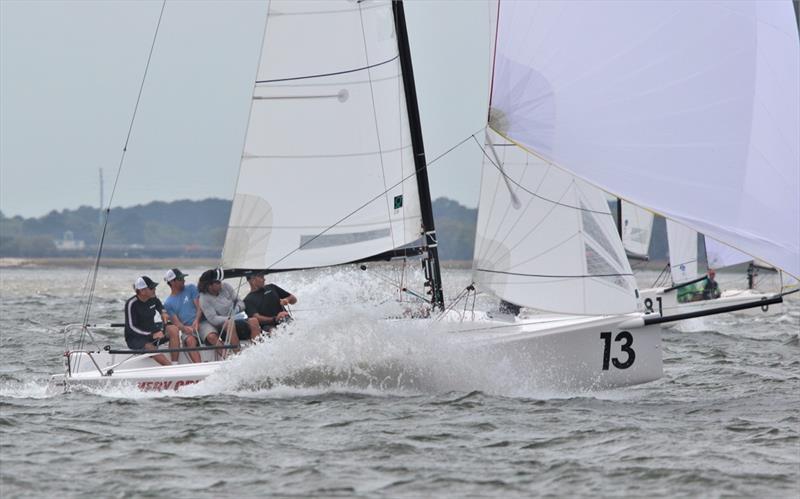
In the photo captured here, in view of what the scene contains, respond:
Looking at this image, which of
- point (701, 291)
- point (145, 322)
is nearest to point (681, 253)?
point (701, 291)

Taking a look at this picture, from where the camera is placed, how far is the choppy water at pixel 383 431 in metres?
7.95

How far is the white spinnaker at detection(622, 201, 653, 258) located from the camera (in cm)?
2769

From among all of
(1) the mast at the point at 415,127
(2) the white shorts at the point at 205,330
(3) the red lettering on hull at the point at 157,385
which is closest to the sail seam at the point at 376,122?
(1) the mast at the point at 415,127

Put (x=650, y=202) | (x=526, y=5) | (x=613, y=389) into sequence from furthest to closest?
1. (x=613, y=389)
2. (x=526, y=5)
3. (x=650, y=202)

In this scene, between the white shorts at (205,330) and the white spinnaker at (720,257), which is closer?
the white shorts at (205,330)

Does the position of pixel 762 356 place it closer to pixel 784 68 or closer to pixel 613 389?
pixel 613 389

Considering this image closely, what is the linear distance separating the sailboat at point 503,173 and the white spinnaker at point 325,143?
0.01m

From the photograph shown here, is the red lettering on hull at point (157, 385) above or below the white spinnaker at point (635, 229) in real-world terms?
below

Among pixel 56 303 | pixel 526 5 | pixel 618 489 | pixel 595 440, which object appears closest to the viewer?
pixel 618 489

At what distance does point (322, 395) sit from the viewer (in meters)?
11.5

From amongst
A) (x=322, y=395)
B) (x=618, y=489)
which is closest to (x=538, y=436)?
(x=618, y=489)

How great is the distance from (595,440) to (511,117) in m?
2.76

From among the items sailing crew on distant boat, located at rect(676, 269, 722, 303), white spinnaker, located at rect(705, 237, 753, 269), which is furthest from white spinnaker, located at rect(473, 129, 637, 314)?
white spinnaker, located at rect(705, 237, 753, 269)

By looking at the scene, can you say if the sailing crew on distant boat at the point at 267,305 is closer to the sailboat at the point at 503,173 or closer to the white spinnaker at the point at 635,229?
the sailboat at the point at 503,173
